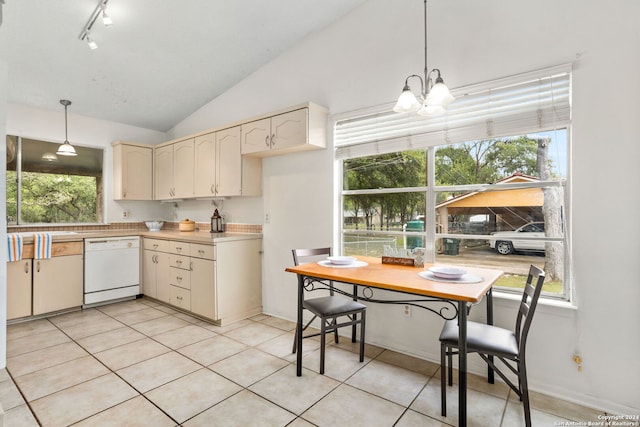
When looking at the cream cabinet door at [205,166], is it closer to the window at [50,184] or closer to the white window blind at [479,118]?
the window at [50,184]

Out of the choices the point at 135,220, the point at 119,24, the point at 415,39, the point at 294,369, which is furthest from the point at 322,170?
the point at 135,220

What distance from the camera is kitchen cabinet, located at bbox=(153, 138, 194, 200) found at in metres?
4.47

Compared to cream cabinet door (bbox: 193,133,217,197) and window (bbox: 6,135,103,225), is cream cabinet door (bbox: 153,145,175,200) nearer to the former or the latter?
cream cabinet door (bbox: 193,133,217,197)

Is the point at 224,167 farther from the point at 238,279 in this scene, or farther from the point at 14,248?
the point at 14,248

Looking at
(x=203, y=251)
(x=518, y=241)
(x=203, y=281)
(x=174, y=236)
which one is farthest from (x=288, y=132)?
(x=518, y=241)

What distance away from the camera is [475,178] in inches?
107

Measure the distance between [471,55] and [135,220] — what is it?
4895mm

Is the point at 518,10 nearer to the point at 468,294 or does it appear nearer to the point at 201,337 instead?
the point at 468,294

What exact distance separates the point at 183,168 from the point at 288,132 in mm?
1960

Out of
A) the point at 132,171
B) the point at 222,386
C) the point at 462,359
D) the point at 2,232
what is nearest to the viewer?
the point at 462,359

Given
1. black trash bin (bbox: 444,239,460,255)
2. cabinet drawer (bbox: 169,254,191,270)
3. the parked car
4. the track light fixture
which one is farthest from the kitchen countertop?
the parked car

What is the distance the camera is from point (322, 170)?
137 inches

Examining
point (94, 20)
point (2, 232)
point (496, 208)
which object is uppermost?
point (94, 20)

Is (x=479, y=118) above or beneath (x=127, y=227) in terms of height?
above
